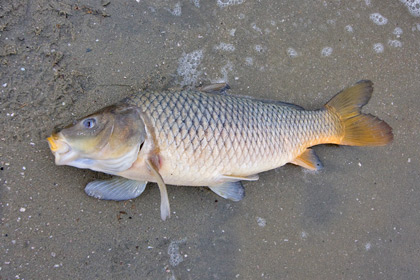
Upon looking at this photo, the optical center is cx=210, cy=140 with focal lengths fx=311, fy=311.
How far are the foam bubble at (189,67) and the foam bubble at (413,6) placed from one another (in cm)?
210

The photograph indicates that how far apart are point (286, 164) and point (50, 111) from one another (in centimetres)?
185

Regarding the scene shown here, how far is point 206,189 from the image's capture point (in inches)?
94.7

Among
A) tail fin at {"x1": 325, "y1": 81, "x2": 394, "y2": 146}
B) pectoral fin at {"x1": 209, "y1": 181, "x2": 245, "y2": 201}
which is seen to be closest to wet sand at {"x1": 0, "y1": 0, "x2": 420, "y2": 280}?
pectoral fin at {"x1": 209, "y1": 181, "x2": 245, "y2": 201}

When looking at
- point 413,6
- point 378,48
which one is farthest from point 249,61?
point 413,6

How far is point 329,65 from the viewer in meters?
2.78

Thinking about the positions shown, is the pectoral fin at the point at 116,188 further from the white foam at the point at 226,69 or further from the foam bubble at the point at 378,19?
the foam bubble at the point at 378,19

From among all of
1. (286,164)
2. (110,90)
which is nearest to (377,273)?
(286,164)

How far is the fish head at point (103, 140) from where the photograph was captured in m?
1.85

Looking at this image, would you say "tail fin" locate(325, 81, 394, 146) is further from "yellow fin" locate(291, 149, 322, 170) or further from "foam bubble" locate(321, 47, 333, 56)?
"foam bubble" locate(321, 47, 333, 56)

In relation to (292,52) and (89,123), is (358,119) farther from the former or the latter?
(89,123)

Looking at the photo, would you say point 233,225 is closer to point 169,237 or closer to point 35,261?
point 169,237

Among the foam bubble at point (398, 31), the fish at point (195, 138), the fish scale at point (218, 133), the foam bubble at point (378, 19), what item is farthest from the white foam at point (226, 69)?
the foam bubble at point (398, 31)

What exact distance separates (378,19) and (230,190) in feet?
7.06

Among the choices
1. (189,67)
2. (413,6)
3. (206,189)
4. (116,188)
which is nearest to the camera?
(116,188)
